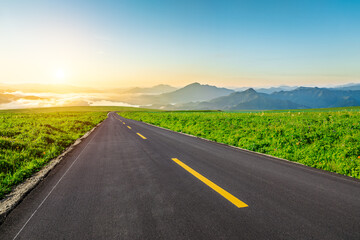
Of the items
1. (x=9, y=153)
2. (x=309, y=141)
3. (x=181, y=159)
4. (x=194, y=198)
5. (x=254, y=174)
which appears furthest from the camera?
(x=309, y=141)

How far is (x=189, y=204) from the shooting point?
3.65 meters

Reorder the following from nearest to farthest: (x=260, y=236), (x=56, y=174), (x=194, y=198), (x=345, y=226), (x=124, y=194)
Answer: (x=260, y=236) < (x=345, y=226) < (x=194, y=198) < (x=124, y=194) < (x=56, y=174)

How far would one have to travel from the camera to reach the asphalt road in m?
2.87

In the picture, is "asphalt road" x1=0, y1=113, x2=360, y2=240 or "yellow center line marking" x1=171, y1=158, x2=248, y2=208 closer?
"asphalt road" x1=0, y1=113, x2=360, y2=240

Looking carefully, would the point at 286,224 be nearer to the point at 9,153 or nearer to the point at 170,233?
the point at 170,233

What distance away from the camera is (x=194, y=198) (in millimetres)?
3883

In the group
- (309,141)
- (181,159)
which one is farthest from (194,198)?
(309,141)

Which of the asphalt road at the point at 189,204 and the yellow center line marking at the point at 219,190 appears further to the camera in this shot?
the yellow center line marking at the point at 219,190

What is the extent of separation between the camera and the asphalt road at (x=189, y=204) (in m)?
2.87

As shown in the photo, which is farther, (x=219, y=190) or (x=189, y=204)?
(x=219, y=190)

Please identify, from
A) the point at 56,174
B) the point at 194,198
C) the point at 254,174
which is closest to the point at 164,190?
the point at 194,198

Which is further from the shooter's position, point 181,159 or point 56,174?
point 181,159

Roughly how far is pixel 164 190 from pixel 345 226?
10.4ft

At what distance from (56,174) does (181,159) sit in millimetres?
3925
